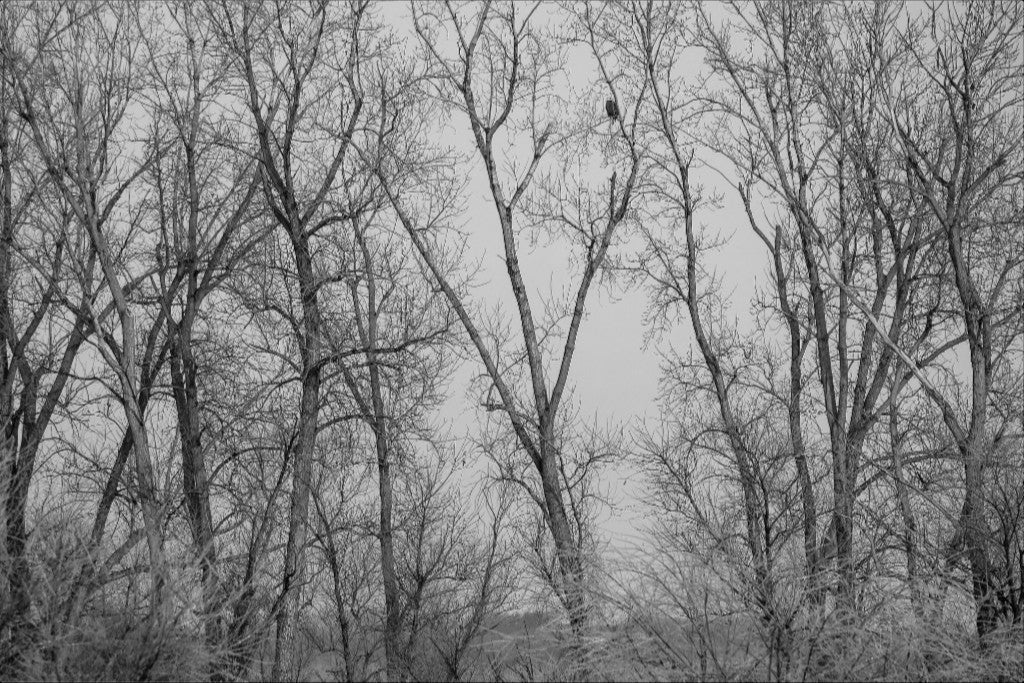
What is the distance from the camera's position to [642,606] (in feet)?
33.8

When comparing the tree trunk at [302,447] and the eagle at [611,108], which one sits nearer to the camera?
the tree trunk at [302,447]

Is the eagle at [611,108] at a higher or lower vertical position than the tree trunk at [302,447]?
higher

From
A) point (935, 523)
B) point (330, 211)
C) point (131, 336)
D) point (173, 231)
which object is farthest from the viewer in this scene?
point (173, 231)

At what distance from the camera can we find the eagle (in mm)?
19766

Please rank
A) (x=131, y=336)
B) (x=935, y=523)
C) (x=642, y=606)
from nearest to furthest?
(x=642, y=606) → (x=935, y=523) → (x=131, y=336)

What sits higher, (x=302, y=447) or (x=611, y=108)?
(x=611, y=108)

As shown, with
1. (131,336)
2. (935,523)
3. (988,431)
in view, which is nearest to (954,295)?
(988,431)

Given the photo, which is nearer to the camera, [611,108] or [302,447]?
[302,447]

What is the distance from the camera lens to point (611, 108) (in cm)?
1980

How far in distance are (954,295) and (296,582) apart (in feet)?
36.3

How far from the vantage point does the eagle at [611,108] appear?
19.8 m

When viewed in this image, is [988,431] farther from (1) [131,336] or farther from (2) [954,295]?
(1) [131,336]

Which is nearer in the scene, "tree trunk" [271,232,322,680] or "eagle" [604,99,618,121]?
"tree trunk" [271,232,322,680]

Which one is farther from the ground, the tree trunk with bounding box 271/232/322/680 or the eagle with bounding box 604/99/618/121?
the eagle with bounding box 604/99/618/121
